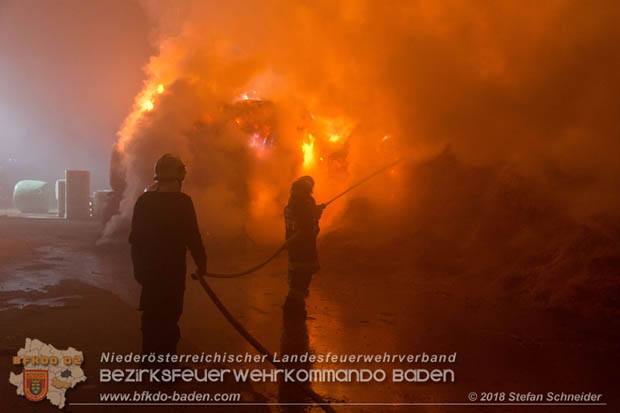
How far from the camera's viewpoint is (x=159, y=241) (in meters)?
3.86

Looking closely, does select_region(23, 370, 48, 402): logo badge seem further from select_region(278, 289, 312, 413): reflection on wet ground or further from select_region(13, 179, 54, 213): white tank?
select_region(13, 179, 54, 213): white tank

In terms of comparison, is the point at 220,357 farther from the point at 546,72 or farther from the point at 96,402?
the point at 546,72

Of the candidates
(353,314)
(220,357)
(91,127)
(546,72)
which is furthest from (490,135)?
(91,127)

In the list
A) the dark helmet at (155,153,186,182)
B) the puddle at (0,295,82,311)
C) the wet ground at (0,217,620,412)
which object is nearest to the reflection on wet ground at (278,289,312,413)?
the wet ground at (0,217,620,412)

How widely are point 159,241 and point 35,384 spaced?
4.88 feet

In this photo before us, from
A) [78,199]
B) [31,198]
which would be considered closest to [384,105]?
[78,199]

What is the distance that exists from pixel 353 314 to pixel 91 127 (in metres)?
42.0

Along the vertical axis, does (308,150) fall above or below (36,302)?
above

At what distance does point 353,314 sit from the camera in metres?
6.30

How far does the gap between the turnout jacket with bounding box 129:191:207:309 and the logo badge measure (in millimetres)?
943

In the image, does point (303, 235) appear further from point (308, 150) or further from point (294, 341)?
point (308, 150)

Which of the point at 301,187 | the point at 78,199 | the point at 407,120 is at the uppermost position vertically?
the point at 78,199

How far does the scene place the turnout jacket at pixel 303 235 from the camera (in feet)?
19.8

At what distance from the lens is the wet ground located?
12.4 feet
